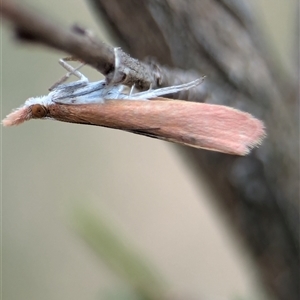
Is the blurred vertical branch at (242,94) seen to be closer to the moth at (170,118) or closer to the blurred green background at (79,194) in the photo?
the moth at (170,118)

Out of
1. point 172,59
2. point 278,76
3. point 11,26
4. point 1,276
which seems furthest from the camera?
point 1,276

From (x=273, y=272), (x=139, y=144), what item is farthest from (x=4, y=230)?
(x=273, y=272)

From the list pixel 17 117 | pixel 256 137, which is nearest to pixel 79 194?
pixel 17 117

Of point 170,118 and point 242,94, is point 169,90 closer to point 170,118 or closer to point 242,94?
point 170,118

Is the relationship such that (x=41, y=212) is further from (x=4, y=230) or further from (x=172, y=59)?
(x=172, y=59)

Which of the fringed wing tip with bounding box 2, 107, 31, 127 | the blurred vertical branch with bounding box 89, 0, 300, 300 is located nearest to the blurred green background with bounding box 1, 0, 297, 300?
the blurred vertical branch with bounding box 89, 0, 300, 300

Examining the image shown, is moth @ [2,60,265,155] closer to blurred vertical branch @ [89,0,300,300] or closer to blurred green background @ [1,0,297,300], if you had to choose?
blurred vertical branch @ [89,0,300,300]
